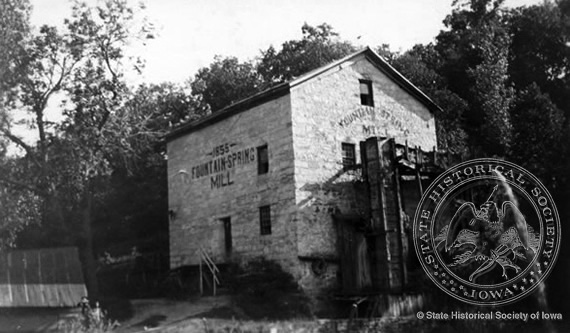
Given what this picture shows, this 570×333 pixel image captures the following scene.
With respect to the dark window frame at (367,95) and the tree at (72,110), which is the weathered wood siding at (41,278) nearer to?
the tree at (72,110)

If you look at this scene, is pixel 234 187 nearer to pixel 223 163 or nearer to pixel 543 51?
pixel 223 163

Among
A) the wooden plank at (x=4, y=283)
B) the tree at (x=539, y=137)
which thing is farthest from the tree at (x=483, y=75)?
the wooden plank at (x=4, y=283)

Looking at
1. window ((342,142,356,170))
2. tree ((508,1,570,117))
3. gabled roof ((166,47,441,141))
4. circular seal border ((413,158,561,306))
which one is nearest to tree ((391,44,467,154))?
gabled roof ((166,47,441,141))

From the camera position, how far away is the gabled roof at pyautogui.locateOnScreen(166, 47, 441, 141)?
22.3 metres

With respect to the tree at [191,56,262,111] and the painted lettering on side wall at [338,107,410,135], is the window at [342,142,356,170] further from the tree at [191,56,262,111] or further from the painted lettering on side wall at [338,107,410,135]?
the tree at [191,56,262,111]

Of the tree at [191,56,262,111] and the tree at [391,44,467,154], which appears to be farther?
the tree at [191,56,262,111]

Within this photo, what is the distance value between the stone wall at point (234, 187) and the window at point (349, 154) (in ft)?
8.33

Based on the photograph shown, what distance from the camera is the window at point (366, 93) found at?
24.4 metres

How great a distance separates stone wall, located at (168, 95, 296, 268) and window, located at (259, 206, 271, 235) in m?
0.14

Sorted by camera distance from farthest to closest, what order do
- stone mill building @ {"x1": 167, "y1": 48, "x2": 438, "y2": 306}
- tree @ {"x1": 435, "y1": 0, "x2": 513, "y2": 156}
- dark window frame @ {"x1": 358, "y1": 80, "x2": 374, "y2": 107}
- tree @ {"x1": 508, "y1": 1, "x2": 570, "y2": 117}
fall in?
tree @ {"x1": 508, "y1": 1, "x2": 570, "y2": 117}, tree @ {"x1": 435, "y1": 0, "x2": 513, "y2": 156}, dark window frame @ {"x1": 358, "y1": 80, "x2": 374, "y2": 107}, stone mill building @ {"x1": 167, "y1": 48, "x2": 438, "y2": 306}

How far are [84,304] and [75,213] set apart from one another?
15.7 m

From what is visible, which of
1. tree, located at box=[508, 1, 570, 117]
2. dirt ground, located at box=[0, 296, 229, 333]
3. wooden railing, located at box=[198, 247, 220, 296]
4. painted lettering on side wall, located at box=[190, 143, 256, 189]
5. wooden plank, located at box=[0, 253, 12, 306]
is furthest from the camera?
tree, located at box=[508, 1, 570, 117]

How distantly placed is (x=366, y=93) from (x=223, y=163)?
639 centimetres

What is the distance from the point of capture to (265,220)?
74.0 feet
